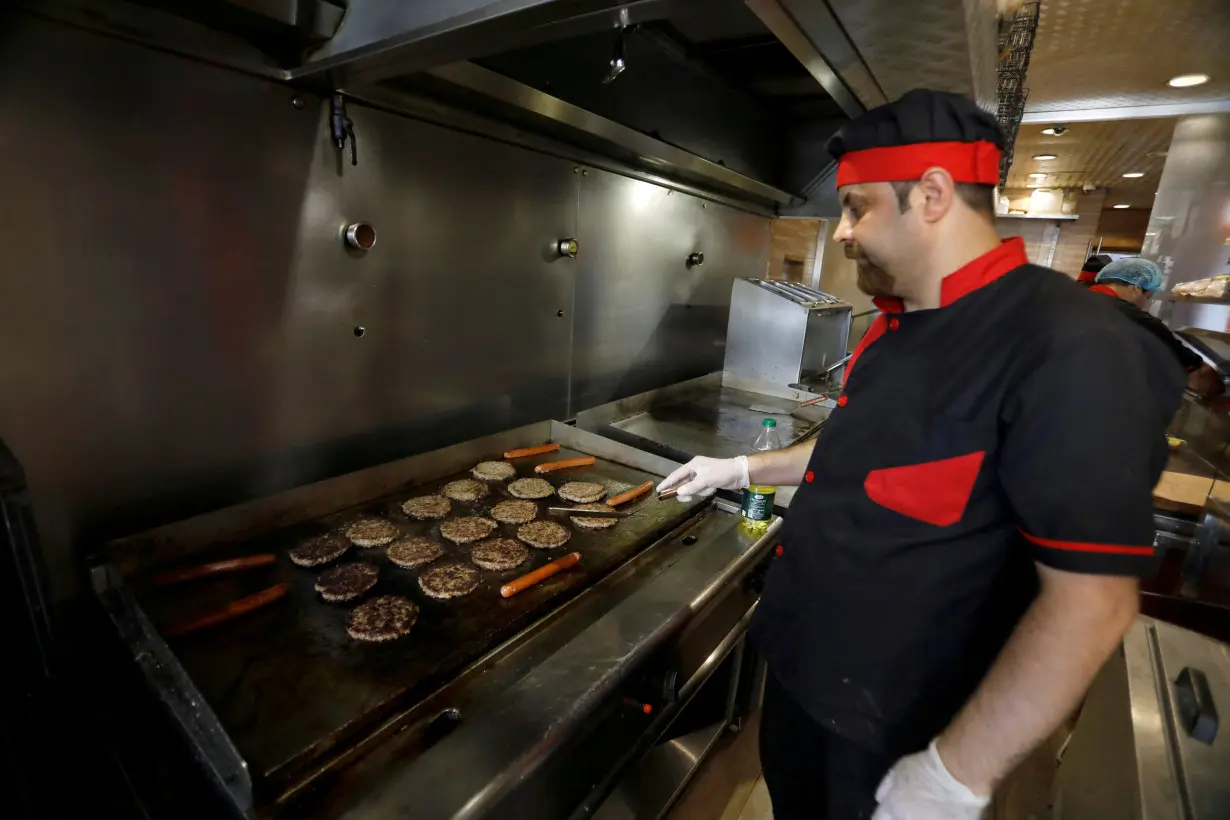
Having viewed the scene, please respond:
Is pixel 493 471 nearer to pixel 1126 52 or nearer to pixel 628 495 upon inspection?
pixel 628 495

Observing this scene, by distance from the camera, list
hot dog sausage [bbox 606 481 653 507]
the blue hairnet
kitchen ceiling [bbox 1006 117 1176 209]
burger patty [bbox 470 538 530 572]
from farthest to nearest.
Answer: kitchen ceiling [bbox 1006 117 1176 209] → the blue hairnet → hot dog sausage [bbox 606 481 653 507] → burger patty [bbox 470 538 530 572]

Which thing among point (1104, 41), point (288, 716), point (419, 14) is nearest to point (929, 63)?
point (419, 14)

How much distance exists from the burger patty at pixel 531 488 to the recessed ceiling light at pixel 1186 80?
478 centimetres

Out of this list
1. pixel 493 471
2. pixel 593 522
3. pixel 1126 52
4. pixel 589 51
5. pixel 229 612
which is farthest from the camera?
pixel 1126 52

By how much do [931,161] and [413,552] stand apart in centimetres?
129

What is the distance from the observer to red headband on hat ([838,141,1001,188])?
0.90 meters

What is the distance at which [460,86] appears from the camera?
150cm

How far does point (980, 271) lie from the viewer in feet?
3.01

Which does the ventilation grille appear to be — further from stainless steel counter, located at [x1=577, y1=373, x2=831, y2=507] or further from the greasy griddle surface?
the greasy griddle surface

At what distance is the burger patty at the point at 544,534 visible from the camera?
1334 millimetres

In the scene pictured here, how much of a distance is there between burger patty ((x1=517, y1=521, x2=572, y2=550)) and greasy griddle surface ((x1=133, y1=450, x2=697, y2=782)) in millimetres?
19

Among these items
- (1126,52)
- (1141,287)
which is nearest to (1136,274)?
(1141,287)

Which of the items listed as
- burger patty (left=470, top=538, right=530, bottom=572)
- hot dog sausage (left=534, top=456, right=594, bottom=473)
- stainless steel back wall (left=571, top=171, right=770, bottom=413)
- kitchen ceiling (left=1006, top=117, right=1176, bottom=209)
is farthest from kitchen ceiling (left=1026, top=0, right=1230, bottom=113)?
burger patty (left=470, top=538, right=530, bottom=572)

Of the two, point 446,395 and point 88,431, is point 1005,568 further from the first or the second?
point 88,431
